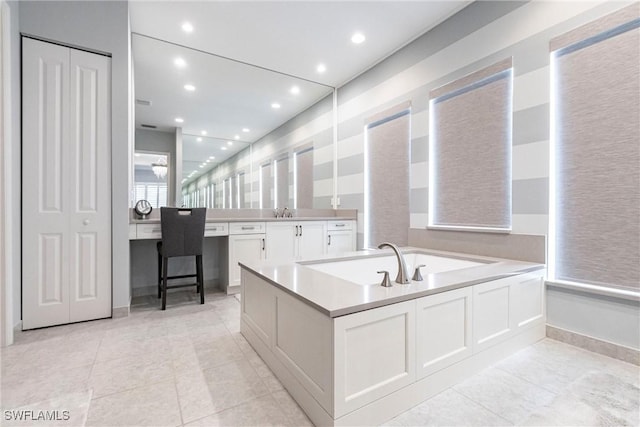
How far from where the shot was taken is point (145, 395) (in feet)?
4.70

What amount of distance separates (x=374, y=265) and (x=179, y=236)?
6.13ft

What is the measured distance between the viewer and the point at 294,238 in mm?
3695

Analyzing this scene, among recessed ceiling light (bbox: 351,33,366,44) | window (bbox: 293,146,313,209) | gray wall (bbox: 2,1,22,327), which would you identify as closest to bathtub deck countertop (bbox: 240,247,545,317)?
gray wall (bbox: 2,1,22,327)

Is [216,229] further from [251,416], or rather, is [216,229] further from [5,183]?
[251,416]

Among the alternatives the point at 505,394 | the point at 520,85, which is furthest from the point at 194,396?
the point at 520,85

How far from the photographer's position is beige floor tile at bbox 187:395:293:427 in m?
1.24

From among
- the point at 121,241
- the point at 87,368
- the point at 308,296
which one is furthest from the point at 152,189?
the point at 308,296

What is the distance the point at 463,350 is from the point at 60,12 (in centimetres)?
374

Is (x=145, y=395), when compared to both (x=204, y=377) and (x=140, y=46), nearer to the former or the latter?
(x=204, y=377)

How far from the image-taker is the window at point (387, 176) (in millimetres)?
3303

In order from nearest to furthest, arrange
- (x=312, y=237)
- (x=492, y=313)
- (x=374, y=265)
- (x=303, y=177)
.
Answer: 1. (x=492, y=313)
2. (x=374, y=265)
3. (x=312, y=237)
4. (x=303, y=177)

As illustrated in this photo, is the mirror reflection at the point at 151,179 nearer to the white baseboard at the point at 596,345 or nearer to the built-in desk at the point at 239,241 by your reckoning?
the built-in desk at the point at 239,241

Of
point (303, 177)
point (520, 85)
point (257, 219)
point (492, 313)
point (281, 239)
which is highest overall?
point (520, 85)

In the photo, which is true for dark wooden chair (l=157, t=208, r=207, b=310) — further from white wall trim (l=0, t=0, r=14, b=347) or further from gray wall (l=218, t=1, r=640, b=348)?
gray wall (l=218, t=1, r=640, b=348)
